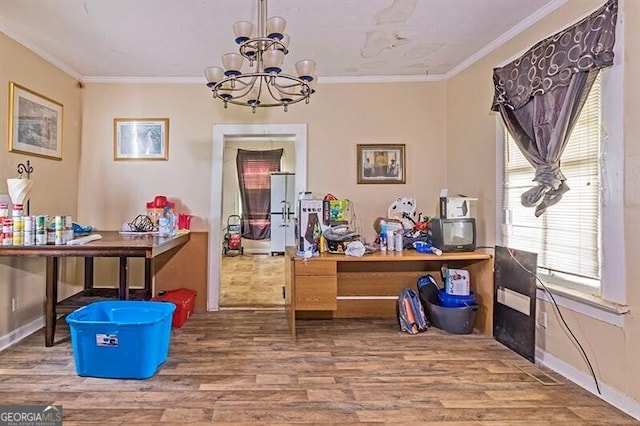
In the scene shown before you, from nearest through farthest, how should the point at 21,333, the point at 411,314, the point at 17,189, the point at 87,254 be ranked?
1. the point at 87,254
2. the point at 17,189
3. the point at 21,333
4. the point at 411,314

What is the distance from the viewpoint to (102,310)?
2.61 m

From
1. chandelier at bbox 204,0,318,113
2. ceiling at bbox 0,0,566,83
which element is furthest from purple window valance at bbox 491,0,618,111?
chandelier at bbox 204,0,318,113

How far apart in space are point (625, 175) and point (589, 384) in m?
1.25

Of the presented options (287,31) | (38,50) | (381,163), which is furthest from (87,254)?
(381,163)

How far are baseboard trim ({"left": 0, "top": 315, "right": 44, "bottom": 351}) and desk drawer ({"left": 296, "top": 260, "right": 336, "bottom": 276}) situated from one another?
2.27 m

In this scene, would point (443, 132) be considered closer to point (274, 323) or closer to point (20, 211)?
point (274, 323)

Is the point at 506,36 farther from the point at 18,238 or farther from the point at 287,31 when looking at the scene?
the point at 18,238

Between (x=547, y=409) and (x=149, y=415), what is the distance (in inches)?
84.3

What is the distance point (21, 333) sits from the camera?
9.62 ft

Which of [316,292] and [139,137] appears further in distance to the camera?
[139,137]

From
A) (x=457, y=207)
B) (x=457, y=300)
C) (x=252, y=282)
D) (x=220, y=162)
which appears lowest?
(x=252, y=282)

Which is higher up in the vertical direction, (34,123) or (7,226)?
(34,123)

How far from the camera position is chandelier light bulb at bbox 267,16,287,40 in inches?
→ 75.8

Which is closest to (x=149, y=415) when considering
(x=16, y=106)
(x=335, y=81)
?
(x=16, y=106)
